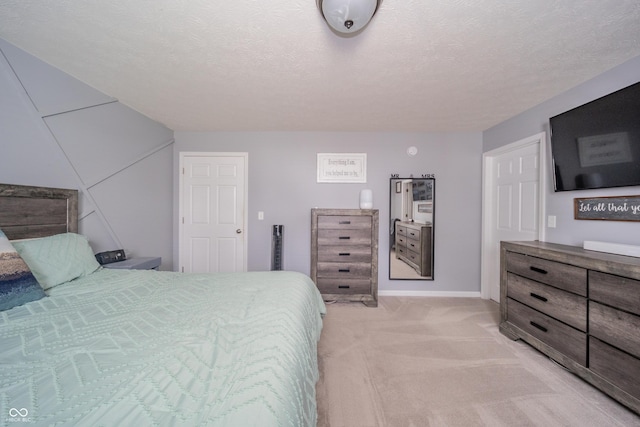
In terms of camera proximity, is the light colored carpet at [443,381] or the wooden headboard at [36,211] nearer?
the light colored carpet at [443,381]

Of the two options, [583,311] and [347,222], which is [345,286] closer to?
[347,222]

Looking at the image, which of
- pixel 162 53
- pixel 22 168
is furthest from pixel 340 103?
pixel 22 168

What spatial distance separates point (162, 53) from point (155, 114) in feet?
4.55

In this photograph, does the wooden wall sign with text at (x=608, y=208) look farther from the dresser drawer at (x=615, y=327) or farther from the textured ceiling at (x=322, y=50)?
the textured ceiling at (x=322, y=50)

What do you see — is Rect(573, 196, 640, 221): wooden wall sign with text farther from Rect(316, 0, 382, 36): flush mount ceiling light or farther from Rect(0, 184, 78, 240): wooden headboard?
Rect(0, 184, 78, 240): wooden headboard

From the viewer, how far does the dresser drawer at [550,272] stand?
160cm

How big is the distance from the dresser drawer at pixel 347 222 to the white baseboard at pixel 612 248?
1.91 m

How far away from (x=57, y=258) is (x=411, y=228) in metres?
3.60

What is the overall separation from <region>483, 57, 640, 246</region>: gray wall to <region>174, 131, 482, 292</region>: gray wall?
0.80 metres

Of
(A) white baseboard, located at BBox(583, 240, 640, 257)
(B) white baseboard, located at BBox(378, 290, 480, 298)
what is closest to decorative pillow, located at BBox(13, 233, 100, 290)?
(B) white baseboard, located at BBox(378, 290, 480, 298)

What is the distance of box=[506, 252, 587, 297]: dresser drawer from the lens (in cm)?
160

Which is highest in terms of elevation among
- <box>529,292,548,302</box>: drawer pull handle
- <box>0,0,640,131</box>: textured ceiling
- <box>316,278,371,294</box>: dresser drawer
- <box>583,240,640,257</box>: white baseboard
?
<box>0,0,640,131</box>: textured ceiling

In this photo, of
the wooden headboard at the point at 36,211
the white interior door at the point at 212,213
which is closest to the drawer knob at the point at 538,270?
the white interior door at the point at 212,213

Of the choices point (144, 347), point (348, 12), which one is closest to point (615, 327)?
point (348, 12)
